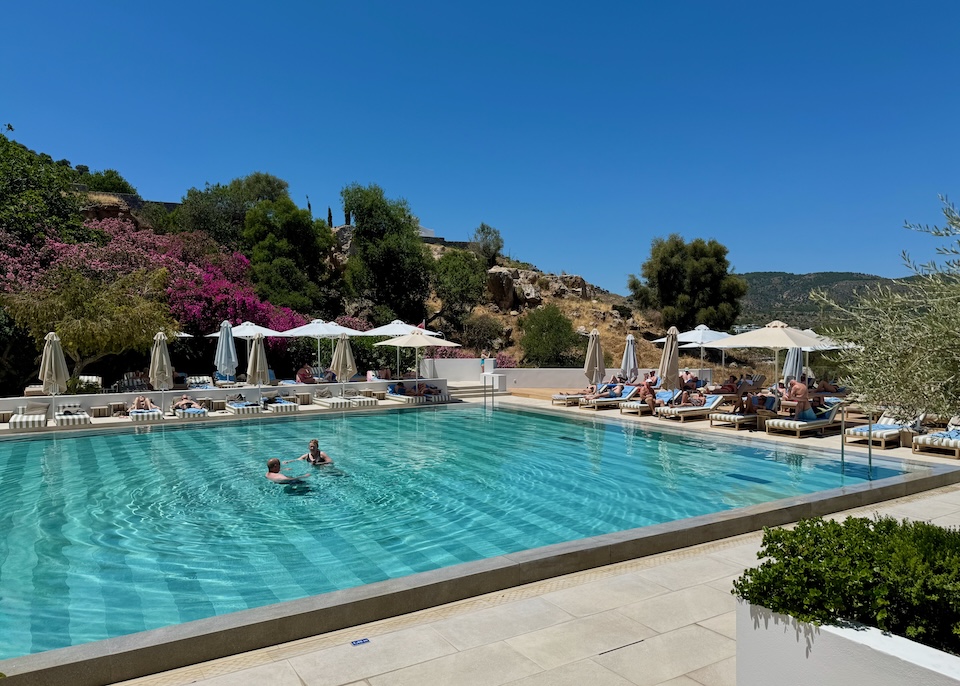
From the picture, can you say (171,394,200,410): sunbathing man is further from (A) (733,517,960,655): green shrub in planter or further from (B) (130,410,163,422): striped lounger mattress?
(A) (733,517,960,655): green shrub in planter

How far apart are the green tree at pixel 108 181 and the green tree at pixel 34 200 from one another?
24371 millimetres

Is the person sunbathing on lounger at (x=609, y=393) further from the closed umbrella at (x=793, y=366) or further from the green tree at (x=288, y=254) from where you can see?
the green tree at (x=288, y=254)

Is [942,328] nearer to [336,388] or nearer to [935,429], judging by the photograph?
[935,429]

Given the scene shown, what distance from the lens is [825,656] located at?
2.65 m

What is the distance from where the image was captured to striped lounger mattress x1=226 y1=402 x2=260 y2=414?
16109mm

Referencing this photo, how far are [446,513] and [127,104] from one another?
2750 cm

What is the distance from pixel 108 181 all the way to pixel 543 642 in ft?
188

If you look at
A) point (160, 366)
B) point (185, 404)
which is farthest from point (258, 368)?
point (160, 366)

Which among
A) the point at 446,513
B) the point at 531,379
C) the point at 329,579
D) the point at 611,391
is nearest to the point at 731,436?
the point at 611,391

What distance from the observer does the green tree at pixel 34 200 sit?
2177 cm

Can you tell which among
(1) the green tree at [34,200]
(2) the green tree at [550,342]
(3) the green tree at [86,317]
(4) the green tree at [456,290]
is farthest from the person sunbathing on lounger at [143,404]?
(4) the green tree at [456,290]

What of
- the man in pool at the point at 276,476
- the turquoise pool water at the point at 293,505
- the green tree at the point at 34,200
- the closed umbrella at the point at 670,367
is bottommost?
the turquoise pool water at the point at 293,505

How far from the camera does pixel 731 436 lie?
42.7 feet

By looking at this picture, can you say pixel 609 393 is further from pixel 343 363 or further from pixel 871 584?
pixel 871 584
